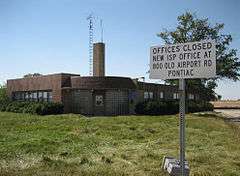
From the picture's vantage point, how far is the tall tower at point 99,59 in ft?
141

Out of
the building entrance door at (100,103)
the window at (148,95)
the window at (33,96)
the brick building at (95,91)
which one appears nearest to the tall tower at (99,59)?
the brick building at (95,91)

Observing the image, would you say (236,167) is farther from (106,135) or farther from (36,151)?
(106,135)

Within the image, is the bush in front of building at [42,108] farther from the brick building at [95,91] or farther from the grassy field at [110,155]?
the grassy field at [110,155]

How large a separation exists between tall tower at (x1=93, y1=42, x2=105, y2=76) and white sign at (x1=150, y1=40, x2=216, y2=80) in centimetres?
3552

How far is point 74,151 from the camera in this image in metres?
13.0

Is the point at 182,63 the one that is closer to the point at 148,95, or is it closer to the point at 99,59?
the point at 99,59

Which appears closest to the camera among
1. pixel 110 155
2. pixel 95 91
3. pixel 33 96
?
pixel 110 155

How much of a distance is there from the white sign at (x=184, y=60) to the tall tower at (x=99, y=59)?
A: 35517 mm

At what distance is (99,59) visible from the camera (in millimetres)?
42875

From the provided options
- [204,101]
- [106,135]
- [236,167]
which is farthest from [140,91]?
[236,167]

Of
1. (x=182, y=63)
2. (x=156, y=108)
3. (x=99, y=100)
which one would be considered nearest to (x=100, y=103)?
(x=99, y=100)

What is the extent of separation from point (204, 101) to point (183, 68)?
47.8 meters

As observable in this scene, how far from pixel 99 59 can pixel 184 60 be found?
36.0 meters

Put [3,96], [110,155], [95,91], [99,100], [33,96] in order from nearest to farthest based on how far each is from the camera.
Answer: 1. [110,155]
2. [95,91]
3. [99,100]
4. [33,96]
5. [3,96]
